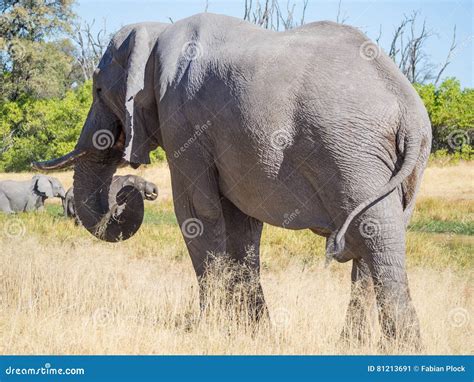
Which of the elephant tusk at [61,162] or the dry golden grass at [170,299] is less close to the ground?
the elephant tusk at [61,162]

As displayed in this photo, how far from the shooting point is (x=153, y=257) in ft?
31.8

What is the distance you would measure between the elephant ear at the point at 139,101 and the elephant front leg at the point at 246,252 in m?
0.78

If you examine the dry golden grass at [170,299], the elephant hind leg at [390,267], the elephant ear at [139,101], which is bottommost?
the dry golden grass at [170,299]

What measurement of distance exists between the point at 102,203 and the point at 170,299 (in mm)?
1073

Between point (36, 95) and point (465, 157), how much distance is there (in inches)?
699

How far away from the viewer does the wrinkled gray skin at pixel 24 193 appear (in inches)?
675

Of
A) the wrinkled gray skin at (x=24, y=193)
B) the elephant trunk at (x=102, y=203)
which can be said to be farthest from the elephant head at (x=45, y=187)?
the elephant trunk at (x=102, y=203)

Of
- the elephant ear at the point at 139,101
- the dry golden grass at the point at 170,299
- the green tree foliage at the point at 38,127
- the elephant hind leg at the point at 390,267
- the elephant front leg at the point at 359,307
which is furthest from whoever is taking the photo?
the green tree foliage at the point at 38,127

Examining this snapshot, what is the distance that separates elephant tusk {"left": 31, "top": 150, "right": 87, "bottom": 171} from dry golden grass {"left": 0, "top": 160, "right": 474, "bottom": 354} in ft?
3.30

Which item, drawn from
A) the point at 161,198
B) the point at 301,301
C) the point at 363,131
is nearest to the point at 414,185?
the point at 363,131

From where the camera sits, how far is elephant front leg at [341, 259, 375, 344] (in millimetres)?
4684

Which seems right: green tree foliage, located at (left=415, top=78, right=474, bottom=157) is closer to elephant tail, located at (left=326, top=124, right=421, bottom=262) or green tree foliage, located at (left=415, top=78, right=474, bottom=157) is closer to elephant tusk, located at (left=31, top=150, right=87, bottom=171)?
elephant tusk, located at (left=31, top=150, right=87, bottom=171)

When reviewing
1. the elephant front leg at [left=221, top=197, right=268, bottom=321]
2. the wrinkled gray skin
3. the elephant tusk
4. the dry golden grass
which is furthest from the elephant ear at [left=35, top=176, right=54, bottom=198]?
the elephant front leg at [left=221, top=197, right=268, bottom=321]

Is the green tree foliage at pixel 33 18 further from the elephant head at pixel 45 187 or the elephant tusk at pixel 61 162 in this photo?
the elephant tusk at pixel 61 162
